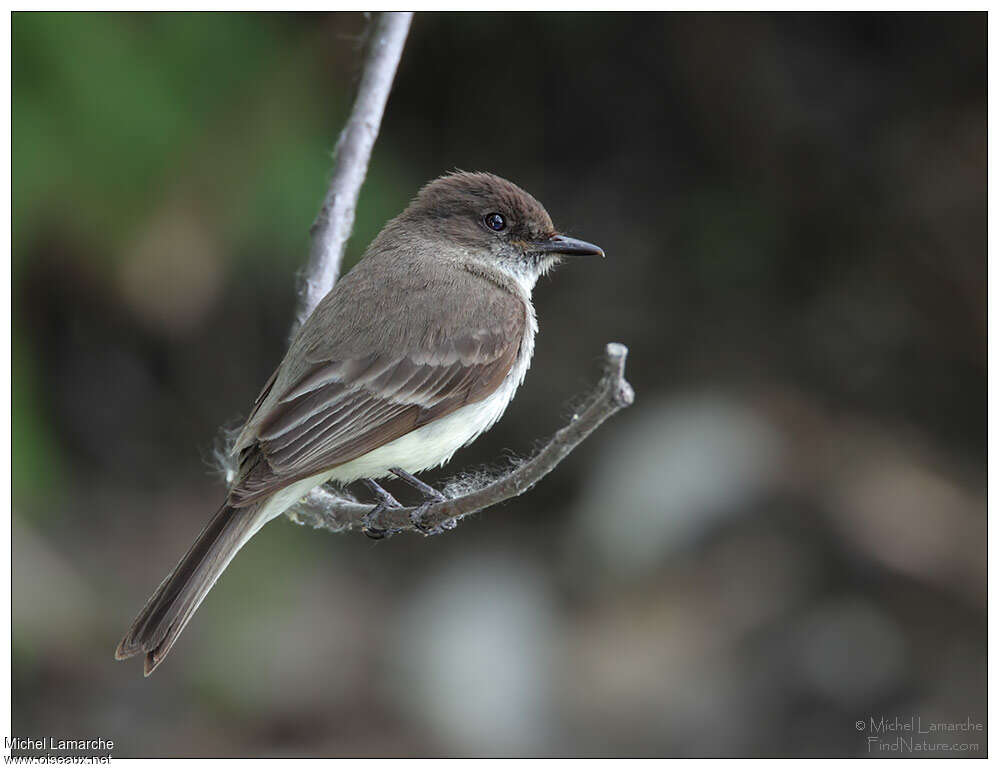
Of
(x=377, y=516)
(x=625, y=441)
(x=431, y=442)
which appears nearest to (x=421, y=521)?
(x=377, y=516)

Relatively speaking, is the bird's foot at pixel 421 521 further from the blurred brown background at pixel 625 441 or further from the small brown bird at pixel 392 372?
the blurred brown background at pixel 625 441

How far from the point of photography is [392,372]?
146 inches

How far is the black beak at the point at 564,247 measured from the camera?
4.11m

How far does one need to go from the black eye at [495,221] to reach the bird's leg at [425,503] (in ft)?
3.27

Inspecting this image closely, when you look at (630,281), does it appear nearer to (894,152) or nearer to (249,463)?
(894,152)

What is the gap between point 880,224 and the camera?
6.68m

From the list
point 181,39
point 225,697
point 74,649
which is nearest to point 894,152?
point 181,39

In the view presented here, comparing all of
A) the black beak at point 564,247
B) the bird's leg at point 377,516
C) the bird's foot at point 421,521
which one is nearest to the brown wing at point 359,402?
the bird's leg at point 377,516

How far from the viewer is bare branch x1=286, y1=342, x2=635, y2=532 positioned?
7.54ft

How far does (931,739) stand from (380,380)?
3.11 metres

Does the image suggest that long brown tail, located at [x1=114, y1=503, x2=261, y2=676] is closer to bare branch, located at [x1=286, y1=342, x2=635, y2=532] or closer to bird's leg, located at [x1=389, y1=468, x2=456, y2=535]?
bare branch, located at [x1=286, y1=342, x2=635, y2=532]

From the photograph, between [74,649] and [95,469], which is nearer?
[74,649]

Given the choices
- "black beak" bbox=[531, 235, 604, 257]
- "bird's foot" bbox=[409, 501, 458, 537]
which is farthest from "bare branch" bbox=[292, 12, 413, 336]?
"bird's foot" bbox=[409, 501, 458, 537]

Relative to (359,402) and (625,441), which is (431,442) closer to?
(359,402)
